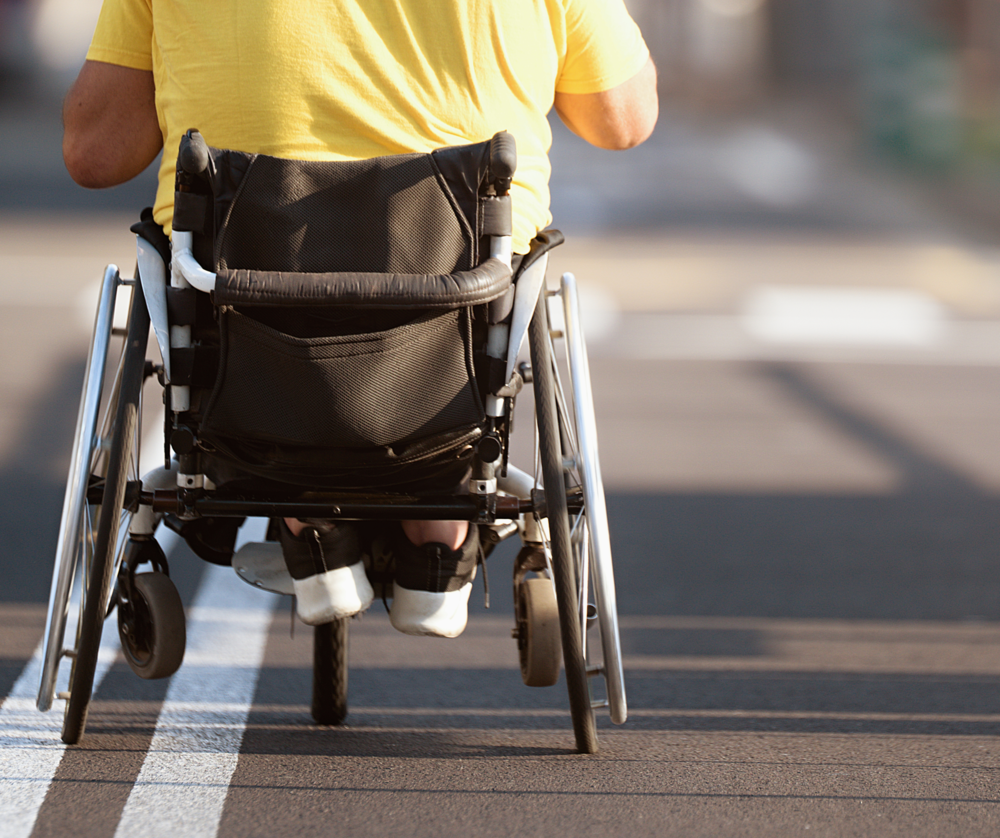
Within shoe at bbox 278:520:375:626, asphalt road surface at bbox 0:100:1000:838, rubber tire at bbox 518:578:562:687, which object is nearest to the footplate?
shoe at bbox 278:520:375:626

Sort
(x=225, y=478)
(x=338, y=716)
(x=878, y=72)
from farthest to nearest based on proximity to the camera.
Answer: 1. (x=878, y=72)
2. (x=338, y=716)
3. (x=225, y=478)

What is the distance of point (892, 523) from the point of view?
594cm

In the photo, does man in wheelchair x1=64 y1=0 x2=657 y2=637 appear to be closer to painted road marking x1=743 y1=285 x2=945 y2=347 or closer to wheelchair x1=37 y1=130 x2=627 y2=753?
wheelchair x1=37 y1=130 x2=627 y2=753

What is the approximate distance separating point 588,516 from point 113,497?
99 centimetres

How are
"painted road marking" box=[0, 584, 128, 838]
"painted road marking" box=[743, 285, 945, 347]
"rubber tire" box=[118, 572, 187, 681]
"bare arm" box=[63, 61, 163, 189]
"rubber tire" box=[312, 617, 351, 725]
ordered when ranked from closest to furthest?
"painted road marking" box=[0, 584, 128, 838]
"bare arm" box=[63, 61, 163, 189]
"rubber tire" box=[118, 572, 187, 681]
"rubber tire" box=[312, 617, 351, 725]
"painted road marking" box=[743, 285, 945, 347]

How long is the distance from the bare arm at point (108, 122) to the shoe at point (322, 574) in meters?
0.88

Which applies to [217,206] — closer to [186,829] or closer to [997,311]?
[186,829]

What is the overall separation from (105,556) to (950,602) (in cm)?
304

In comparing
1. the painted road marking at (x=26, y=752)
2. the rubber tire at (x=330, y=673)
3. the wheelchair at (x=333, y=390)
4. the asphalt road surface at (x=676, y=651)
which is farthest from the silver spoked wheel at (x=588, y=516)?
the painted road marking at (x=26, y=752)

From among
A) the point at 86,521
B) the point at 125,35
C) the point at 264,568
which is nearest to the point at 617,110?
the point at 125,35

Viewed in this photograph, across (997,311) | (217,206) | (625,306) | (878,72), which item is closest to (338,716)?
(217,206)

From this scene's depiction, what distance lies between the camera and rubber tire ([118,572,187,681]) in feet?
10.1

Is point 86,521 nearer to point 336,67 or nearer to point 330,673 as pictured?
point 330,673

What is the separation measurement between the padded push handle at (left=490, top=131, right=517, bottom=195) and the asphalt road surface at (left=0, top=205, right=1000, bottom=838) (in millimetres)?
1276
